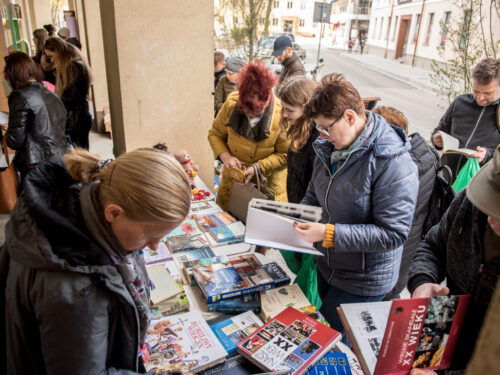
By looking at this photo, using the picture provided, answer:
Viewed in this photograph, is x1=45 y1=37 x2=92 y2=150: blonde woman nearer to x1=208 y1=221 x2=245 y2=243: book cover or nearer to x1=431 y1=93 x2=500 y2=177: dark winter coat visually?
x1=208 y1=221 x2=245 y2=243: book cover

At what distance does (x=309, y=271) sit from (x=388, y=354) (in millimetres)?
875

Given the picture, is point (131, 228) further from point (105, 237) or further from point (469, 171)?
point (469, 171)

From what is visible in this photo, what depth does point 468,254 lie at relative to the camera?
1449mm

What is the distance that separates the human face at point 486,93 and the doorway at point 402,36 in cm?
2566

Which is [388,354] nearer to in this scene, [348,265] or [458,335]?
[458,335]

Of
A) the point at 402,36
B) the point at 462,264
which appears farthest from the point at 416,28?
the point at 462,264

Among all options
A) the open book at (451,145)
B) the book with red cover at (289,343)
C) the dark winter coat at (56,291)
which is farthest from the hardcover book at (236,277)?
the open book at (451,145)

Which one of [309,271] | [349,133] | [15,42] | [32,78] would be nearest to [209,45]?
[32,78]

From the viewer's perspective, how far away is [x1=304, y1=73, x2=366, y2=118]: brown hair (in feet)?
5.85

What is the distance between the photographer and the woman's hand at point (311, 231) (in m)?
1.78

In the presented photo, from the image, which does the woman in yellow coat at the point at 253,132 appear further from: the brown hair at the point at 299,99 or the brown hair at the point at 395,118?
the brown hair at the point at 395,118

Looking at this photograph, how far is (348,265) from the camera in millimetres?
1948

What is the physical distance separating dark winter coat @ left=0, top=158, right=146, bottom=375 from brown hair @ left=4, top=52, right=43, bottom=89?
287 cm

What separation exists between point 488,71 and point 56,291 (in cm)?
340
